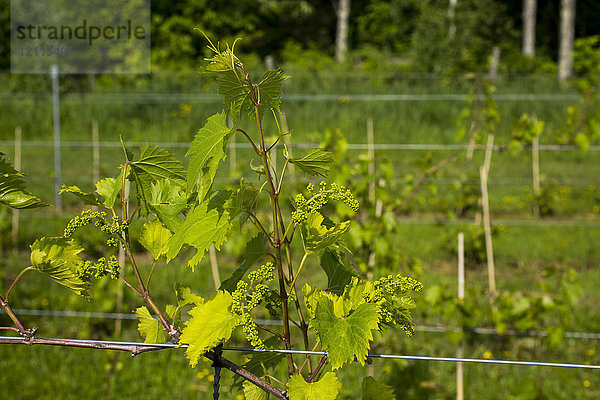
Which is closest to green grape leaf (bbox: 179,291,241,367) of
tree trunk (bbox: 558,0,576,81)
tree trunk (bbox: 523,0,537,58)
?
tree trunk (bbox: 558,0,576,81)

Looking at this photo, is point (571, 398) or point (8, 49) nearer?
point (571, 398)

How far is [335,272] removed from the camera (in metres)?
0.95

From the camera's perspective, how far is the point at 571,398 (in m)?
2.66

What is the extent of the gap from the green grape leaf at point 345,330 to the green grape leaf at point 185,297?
21 centimetres

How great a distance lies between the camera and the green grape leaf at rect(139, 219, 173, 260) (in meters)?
0.91

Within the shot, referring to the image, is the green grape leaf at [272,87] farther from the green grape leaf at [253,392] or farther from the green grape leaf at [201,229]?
the green grape leaf at [253,392]

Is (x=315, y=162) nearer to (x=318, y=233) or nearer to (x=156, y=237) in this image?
(x=318, y=233)

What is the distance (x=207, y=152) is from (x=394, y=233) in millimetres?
2230

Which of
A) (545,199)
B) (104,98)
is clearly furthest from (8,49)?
(545,199)

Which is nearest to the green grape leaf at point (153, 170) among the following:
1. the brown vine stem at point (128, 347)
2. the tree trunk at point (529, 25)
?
the brown vine stem at point (128, 347)

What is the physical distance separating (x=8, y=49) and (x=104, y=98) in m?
6.76

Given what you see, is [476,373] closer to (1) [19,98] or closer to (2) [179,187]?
(2) [179,187]

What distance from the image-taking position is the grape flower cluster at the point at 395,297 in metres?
0.83

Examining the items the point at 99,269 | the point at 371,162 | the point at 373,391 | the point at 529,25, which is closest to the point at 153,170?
the point at 99,269
